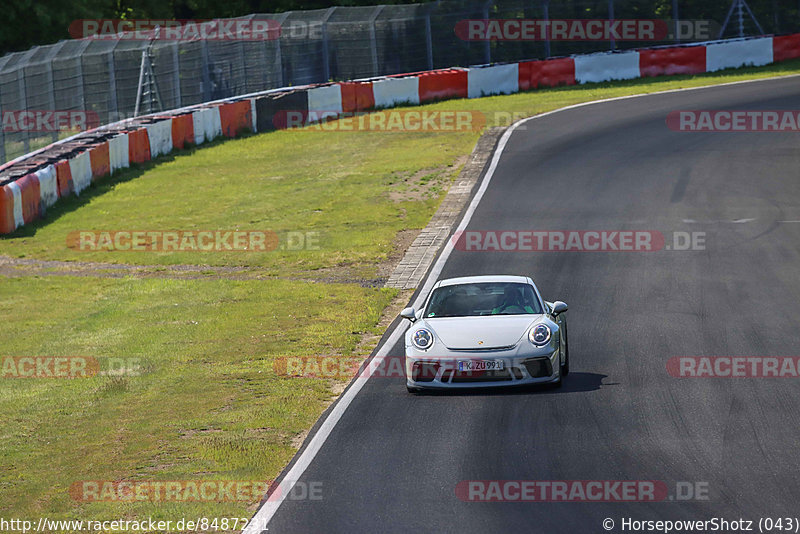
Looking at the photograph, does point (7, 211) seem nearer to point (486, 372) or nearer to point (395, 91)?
point (395, 91)

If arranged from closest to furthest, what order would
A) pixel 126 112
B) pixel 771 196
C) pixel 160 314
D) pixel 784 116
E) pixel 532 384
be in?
pixel 532 384 → pixel 160 314 → pixel 771 196 → pixel 784 116 → pixel 126 112

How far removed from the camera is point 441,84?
37.2 meters

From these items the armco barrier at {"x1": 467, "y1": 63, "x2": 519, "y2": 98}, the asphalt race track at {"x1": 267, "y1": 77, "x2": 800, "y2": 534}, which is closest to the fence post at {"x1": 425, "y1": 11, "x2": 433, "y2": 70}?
the armco barrier at {"x1": 467, "y1": 63, "x2": 519, "y2": 98}

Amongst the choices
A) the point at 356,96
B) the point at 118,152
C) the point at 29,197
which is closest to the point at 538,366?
the point at 29,197

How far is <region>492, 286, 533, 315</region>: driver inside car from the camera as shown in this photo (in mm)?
12700

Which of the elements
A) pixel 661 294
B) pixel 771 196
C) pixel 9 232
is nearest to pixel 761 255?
pixel 661 294

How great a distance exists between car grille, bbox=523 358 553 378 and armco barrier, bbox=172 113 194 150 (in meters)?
23.2

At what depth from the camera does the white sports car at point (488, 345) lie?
11648 millimetres

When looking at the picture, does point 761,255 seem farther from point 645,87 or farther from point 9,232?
point 645,87

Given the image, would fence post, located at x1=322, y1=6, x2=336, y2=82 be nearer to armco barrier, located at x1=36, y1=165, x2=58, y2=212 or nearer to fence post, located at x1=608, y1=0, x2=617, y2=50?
fence post, located at x1=608, y1=0, x2=617, y2=50

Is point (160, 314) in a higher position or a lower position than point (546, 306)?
lower

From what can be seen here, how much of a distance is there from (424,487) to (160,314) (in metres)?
9.79

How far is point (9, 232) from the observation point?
2458 centimetres

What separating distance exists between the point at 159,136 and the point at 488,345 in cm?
2263
